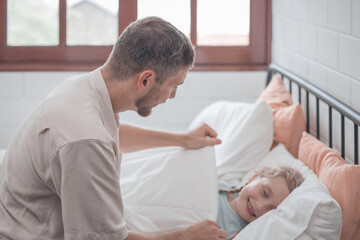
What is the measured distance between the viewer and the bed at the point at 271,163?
1607mm

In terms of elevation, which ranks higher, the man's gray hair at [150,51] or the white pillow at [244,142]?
the man's gray hair at [150,51]

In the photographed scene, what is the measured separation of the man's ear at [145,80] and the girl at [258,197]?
64cm

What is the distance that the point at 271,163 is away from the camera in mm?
2184

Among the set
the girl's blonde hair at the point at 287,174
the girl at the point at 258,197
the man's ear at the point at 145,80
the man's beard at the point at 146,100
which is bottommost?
the girl at the point at 258,197

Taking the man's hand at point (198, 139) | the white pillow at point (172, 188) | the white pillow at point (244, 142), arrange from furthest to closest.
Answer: the white pillow at point (244, 142) < the man's hand at point (198, 139) < the white pillow at point (172, 188)

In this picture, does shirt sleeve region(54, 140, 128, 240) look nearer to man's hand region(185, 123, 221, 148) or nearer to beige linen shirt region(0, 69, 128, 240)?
beige linen shirt region(0, 69, 128, 240)

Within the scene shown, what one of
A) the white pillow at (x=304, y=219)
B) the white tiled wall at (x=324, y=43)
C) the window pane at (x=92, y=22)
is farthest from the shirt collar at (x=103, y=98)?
the window pane at (x=92, y=22)

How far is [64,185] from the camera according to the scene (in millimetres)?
1318

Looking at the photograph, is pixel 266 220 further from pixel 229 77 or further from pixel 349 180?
pixel 229 77

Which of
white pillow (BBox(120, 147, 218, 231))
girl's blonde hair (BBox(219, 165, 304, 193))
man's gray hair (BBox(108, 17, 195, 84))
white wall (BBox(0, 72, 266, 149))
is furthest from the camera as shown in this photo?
white wall (BBox(0, 72, 266, 149))

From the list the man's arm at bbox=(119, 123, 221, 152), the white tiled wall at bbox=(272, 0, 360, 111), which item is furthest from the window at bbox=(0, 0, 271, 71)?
the man's arm at bbox=(119, 123, 221, 152)

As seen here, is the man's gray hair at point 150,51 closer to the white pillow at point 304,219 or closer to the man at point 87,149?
the man at point 87,149

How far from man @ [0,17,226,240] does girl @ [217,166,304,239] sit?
0.37m

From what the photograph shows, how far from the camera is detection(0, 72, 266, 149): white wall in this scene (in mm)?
3215
